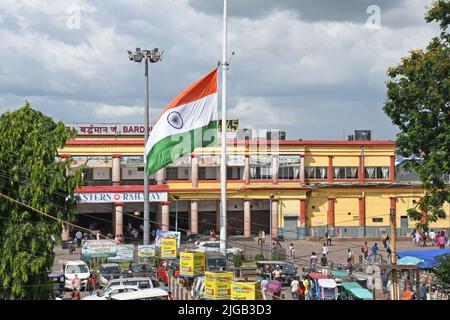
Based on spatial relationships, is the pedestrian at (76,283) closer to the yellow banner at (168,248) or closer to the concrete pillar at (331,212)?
the yellow banner at (168,248)

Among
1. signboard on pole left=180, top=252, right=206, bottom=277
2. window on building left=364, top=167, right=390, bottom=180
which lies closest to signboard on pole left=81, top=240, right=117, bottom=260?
signboard on pole left=180, top=252, right=206, bottom=277

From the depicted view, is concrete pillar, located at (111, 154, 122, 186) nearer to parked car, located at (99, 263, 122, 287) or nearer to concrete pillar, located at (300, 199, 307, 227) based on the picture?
concrete pillar, located at (300, 199, 307, 227)

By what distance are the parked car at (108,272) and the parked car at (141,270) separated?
22.3 inches

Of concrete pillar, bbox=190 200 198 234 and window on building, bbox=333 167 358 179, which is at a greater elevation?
window on building, bbox=333 167 358 179

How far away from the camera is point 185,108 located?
20547 mm

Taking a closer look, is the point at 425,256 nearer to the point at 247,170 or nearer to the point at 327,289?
the point at 327,289

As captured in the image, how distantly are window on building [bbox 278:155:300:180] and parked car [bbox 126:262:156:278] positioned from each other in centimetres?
2370

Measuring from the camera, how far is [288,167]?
2083 inches

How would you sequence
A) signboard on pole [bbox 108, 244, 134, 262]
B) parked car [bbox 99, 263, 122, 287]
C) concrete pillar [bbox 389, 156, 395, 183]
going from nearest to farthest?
1. parked car [bbox 99, 263, 122, 287]
2. signboard on pole [bbox 108, 244, 134, 262]
3. concrete pillar [bbox 389, 156, 395, 183]

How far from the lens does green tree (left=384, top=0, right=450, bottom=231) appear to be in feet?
67.8

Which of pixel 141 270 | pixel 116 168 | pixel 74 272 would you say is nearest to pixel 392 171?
pixel 116 168

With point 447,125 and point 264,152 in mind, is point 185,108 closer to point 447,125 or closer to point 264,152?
point 447,125

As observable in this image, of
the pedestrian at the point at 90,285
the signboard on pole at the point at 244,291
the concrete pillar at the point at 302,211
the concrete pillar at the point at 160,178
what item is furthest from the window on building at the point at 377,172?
the signboard on pole at the point at 244,291
